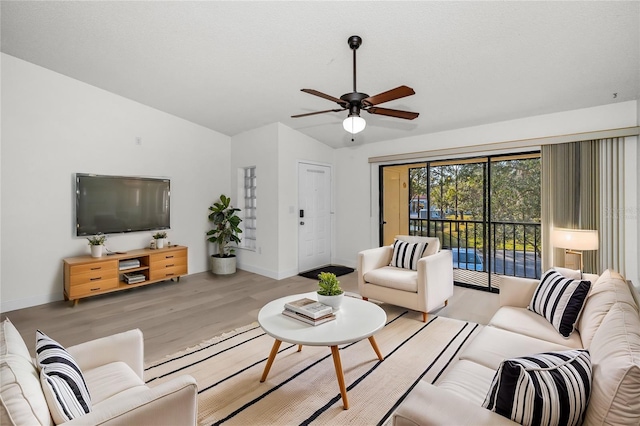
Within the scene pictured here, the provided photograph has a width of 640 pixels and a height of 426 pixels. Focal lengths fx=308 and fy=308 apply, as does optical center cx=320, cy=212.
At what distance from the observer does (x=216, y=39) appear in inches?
115

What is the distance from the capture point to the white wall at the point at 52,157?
3.55 meters

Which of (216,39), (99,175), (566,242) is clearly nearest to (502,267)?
(566,242)

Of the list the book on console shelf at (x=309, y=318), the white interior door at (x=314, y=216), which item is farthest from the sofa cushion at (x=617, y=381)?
the white interior door at (x=314, y=216)

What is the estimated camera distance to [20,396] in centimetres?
90

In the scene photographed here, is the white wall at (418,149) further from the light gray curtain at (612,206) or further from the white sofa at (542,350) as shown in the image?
the white sofa at (542,350)

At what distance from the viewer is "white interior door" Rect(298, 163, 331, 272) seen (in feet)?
17.7

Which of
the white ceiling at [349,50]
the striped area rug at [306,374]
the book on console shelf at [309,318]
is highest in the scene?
the white ceiling at [349,50]

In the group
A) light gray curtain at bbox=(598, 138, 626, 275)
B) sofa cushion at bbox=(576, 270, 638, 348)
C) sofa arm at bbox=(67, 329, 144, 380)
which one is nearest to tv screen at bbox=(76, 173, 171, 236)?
sofa arm at bbox=(67, 329, 144, 380)

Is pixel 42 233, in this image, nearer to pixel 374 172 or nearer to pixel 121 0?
pixel 121 0

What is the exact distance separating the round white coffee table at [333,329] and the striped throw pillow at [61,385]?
3.26 feet

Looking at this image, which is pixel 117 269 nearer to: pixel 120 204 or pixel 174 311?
pixel 120 204

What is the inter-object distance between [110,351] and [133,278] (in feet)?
9.75

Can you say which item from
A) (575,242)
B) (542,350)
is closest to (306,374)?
(542,350)

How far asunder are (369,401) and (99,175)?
14.1 ft
